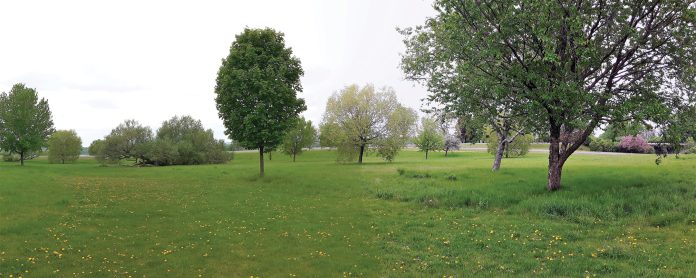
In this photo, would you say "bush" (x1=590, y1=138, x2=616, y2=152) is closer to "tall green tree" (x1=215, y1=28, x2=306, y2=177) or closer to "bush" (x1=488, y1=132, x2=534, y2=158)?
"bush" (x1=488, y1=132, x2=534, y2=158)

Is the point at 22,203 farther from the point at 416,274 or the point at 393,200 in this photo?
the point at 416,274

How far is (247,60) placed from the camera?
124ft

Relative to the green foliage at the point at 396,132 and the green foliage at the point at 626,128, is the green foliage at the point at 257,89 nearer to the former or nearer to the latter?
the green foliage at the point at 396,132

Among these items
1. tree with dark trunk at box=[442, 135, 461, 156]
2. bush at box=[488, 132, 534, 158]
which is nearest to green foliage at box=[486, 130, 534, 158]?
bush at box=[488, 132, 534, 158]

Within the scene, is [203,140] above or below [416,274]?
above

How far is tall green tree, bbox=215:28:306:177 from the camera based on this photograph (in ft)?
121

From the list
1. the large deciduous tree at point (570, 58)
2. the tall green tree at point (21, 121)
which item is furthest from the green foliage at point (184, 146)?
the large deciduous tree at point (570, 58)

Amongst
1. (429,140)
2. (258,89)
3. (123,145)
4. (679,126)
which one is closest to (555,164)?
(679,126)

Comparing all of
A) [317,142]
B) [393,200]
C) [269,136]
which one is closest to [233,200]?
[393,200]

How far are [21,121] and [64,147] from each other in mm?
27812

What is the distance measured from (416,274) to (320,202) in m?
14.2

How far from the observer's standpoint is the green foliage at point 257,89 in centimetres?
3694

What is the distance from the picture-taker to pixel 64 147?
8706cm

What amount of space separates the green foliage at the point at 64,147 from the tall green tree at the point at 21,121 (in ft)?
76.9
